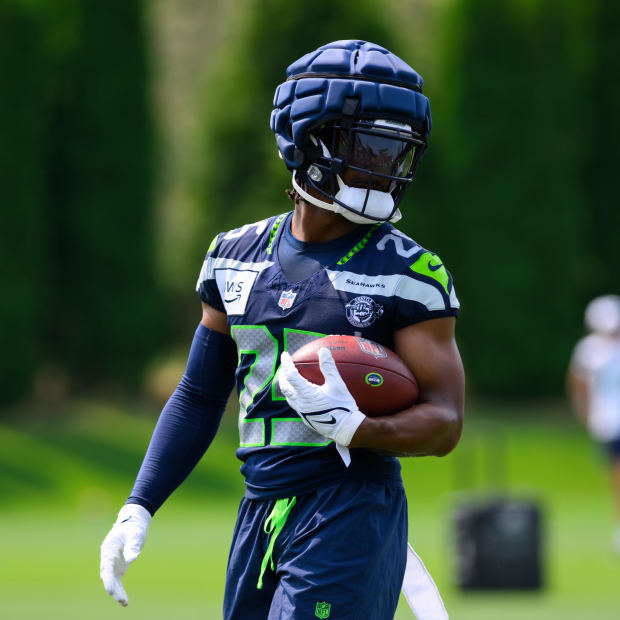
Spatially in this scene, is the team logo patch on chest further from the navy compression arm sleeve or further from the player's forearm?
the navy compression arm sleeve

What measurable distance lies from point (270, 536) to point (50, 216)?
20.1m

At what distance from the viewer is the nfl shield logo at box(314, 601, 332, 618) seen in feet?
11.9

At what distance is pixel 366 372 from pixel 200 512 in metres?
14.2

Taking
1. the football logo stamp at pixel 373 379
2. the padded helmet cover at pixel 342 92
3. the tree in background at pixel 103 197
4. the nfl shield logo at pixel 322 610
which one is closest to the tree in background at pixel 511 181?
the tree in background at pixel 103 197

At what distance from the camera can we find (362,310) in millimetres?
3783

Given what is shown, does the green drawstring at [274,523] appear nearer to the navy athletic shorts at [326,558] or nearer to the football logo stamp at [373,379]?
the navy athletic shorts at [326,558]

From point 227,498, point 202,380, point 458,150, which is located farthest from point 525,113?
point 202,380

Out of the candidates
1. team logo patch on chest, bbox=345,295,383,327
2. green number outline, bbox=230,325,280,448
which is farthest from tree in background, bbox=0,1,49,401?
team logo patch on chest, bbox=345,295,383,327

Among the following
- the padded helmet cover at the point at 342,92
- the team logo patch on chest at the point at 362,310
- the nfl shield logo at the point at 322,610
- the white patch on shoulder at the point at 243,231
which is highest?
the padded helmet cover at the point at 342,92

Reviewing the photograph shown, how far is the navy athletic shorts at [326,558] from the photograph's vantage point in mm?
3656

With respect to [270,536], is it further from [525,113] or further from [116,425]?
[525,113]

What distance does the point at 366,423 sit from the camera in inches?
142

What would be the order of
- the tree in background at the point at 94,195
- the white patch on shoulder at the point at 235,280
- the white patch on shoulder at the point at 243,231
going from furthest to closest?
the tree in background at the point at 94,195 → the white patch on shoulder at the point at 243,231 → the white patch on shoulder at the point at 235,280

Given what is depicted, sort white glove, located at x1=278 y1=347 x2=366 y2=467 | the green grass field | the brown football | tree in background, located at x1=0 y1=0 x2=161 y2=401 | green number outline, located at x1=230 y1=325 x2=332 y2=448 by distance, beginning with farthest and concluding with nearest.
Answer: tree in background, located at x1=0 y1=0 x2=161 y2=401 → the green grass field → green number outline, located at x1=230 y1=325 x2=332 y2=448 → the brown football → white glove, located at x1=278 y1=347 x2=366 y2=467
